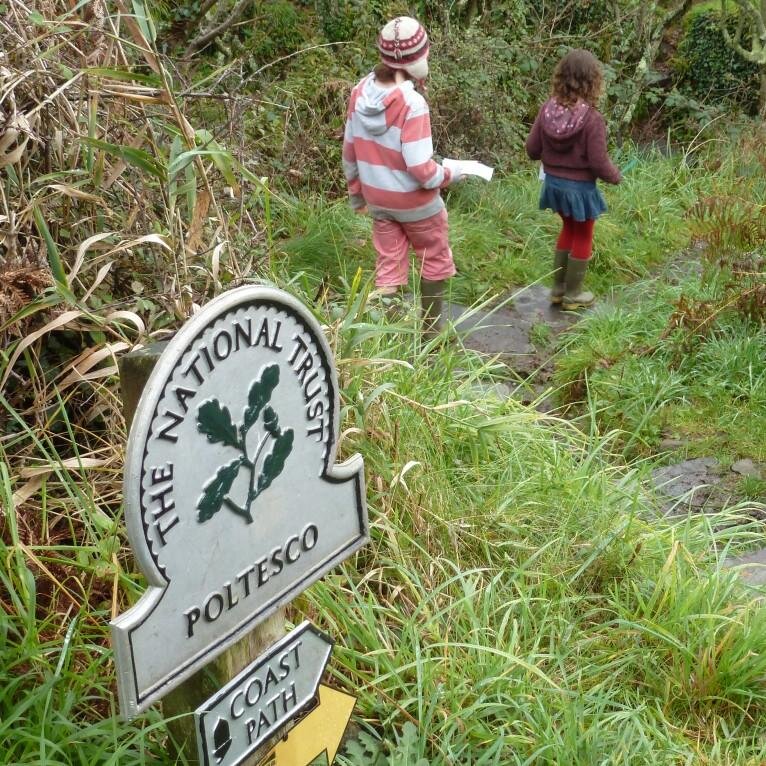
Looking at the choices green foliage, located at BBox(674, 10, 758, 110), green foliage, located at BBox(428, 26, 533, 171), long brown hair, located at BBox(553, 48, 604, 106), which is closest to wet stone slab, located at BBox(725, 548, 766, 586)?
long brown hair, located at BBox(553, 48, 604, 106)

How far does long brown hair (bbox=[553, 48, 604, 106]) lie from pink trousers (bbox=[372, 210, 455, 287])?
3.66ft

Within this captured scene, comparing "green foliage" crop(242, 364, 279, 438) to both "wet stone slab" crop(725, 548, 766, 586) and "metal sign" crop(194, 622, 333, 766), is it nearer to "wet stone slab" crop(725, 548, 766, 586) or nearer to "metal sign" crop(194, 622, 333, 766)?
"metal sign" crop(194, 622, 333, 766)

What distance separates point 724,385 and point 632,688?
8.06ft

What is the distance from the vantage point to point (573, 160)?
5.64 metres

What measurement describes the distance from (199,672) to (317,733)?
0.25 metres

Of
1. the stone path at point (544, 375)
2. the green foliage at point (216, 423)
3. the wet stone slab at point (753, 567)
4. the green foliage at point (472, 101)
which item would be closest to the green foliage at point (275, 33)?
the green foliage at point (472, 101)

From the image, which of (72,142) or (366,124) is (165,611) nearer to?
(72,142)

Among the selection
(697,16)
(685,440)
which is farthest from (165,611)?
(697,16)

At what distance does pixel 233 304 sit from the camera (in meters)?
1.35

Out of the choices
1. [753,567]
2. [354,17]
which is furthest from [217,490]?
[354,17]

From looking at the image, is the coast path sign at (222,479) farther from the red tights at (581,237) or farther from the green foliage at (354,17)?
the green foliage at (354,17)

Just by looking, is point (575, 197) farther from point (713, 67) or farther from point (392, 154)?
point (713, 67)

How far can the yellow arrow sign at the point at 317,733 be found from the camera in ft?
5.72

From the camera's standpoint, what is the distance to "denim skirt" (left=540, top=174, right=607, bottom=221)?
571cm
